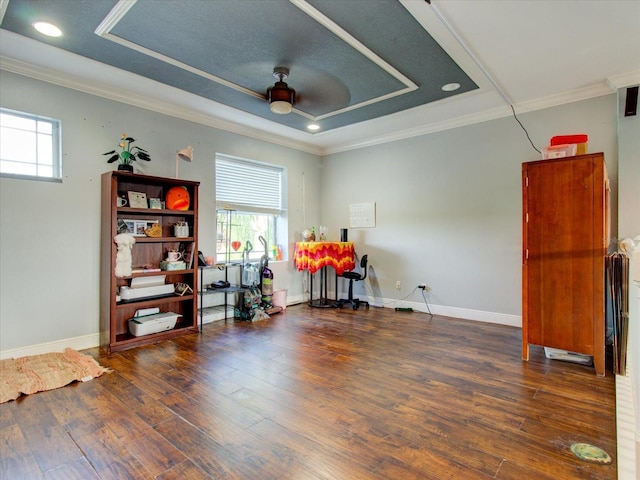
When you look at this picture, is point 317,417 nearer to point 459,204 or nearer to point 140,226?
point 140,226

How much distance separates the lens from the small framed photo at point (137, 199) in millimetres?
3640

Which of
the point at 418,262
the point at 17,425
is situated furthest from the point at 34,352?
the point at 418,262

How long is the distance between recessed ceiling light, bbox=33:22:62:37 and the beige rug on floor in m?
2.69

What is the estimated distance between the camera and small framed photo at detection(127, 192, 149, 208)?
3.64 m

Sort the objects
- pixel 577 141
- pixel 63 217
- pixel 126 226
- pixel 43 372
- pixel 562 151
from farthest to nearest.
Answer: pixel 126 226 → pixel 63 217 → pixel 577 141 → pixel 562 151 → pixel 43 372

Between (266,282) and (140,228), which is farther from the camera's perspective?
(266,282)

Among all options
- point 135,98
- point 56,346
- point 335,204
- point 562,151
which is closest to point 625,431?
point 562,151

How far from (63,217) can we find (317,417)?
10.3ft

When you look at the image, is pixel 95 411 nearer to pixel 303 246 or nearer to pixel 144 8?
pixel 144 8

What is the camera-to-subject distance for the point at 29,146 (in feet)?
10.7

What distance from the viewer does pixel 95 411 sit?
2.19m

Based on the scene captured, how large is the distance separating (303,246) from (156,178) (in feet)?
7.93

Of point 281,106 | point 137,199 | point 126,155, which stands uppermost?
point 281,106

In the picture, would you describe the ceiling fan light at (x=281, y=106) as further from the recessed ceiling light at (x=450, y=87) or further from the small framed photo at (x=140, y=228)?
the small framed photo at (x=140, y=228)
